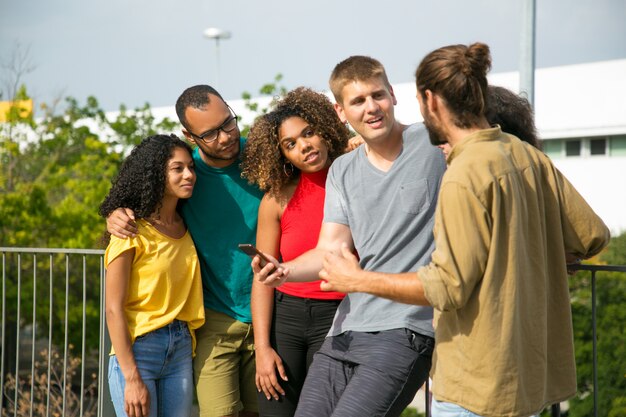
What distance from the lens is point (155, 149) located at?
13.3 feet

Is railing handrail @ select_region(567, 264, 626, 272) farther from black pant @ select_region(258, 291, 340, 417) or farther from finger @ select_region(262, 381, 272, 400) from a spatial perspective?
finger @ select_region(262, 381, 272, 400)

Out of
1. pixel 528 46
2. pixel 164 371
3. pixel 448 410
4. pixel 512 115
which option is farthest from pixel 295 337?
pixel 528 46

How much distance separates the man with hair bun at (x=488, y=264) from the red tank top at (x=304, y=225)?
35.9 inches

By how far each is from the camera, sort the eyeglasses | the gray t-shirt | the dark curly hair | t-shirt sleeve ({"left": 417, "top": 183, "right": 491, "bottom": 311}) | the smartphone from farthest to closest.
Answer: the eyeglasses, the dark curly hair, the gray t-shirt, the smartphone, t-shirt sleeve ({"left": 417, "top": 183, "right": 491, "bottom": 311})

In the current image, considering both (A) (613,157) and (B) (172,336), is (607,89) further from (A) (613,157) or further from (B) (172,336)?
(B) (172,336)

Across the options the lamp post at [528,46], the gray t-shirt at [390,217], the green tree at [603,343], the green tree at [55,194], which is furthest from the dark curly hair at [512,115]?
the green tree at [55,194]

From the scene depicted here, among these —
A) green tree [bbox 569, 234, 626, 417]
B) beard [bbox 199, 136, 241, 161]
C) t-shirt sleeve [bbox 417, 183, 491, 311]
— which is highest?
beard [bbox 199, 136, 241, 161]

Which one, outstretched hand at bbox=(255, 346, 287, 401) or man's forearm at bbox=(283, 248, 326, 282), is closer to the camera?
man's forearm at bbox=(283, 248, 326, 282)

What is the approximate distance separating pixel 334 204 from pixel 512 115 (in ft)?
2.78

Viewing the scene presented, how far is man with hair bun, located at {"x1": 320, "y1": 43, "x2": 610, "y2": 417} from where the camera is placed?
8.54 ft

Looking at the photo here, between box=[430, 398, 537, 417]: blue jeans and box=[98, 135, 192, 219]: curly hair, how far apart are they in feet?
5.82

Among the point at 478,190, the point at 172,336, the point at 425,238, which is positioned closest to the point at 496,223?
the point at 478,190

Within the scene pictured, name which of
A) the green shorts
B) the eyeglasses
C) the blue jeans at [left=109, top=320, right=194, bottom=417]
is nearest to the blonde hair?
the eyeglasses

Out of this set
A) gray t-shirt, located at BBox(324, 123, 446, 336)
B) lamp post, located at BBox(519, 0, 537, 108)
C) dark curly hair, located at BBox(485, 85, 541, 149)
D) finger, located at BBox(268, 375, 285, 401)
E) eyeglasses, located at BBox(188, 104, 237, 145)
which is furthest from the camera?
lamp post, located at BBox(519, 0, 537, 108)
